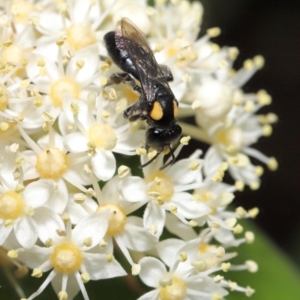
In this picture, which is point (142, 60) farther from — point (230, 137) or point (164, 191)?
point (230, 137)

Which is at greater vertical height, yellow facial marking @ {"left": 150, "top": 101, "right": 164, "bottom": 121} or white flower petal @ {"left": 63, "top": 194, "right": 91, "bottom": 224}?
yellow facial marking @ {"left": 150, "top": 101, "right": 164, "bottom": 121}

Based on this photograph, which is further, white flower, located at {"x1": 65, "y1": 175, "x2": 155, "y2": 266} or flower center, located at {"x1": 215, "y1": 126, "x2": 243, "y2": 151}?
flower center, located at {"x1": 215, "y1": 126, "x2": 243, "y2": 151}

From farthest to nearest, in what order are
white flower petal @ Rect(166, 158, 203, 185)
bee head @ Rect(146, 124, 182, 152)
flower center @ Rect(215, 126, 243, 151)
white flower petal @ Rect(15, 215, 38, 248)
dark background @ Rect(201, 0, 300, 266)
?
dark background @ Rect(201, 0, 300, 266) < flower center @ Rect(215, 126, 243, 151) < white flower petal @ Rect(166, 158, 203, 185) < bee head @ Rect(146, 124, 182, 152) < white flower petal @ Rect(15, 215, 38, 248)

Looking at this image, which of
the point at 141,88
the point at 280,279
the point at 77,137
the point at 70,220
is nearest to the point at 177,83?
the point at 141,88

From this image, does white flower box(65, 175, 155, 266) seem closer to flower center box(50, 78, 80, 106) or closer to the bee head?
the bee head

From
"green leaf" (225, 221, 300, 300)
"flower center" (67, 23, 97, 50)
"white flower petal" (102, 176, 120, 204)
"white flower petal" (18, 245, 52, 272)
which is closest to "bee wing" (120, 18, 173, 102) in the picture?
"flower center" (67, 23, 97, 50)

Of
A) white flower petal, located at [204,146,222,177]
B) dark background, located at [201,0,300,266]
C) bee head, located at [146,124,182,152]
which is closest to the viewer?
bee head, located at [146,124,182,152]

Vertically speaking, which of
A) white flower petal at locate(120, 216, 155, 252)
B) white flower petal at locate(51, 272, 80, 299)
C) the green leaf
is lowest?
the green leaf
